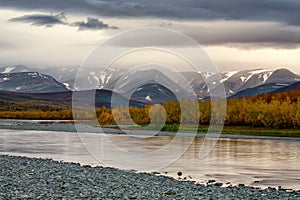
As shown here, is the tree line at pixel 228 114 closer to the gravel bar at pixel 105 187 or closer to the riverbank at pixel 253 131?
the riverbank at pixel 253 131

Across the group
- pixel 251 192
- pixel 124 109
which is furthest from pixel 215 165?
pixel 124 109

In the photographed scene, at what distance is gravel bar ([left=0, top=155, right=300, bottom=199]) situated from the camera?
22.9 m

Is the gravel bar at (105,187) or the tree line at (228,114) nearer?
the gravel bar at (105,187)

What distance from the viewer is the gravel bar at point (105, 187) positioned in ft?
75.1

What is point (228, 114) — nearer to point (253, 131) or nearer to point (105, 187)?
point (253, 131)

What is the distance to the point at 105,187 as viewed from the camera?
25500 millimetres

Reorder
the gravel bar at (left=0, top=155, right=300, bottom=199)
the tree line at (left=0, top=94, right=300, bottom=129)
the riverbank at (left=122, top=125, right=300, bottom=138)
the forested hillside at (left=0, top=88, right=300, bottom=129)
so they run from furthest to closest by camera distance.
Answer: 1. the tree line at (left=0, top=94, right=300, bottom=129)
2. the forested hillside at (left=0, top=88, right=300, bottom=129)
3. the riverbank at (left=122, top=125, right=300, bottom=138)
4. the gravel bar at (left=0, top=155, right=300, bottom=199)

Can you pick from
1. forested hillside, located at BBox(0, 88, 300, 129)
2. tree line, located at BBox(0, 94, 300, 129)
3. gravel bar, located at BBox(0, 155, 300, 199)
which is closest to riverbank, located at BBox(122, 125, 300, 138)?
forested hillside, located at BBox(0, 88, 300, 129)

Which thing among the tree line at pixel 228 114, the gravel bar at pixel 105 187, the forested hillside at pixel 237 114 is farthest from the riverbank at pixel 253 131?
the gravel bar at pixel 105 187

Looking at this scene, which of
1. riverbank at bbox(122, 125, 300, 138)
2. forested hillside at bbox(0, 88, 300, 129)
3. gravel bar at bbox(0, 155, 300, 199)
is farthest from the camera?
forested hillside at bbox(0, 88, 300, 129)

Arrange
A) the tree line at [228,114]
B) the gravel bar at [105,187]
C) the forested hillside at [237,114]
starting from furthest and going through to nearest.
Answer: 1. the tree line at [228,114]
2. the forested hillside at [237,114]
3. the gravel bar at [105,187]

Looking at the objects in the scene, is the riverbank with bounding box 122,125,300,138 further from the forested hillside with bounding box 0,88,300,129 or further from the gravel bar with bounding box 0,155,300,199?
the gravel bar with bounding box 0,155,300,199

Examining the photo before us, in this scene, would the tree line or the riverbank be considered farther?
the tree line

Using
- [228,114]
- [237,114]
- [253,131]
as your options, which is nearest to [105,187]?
[253,131]
